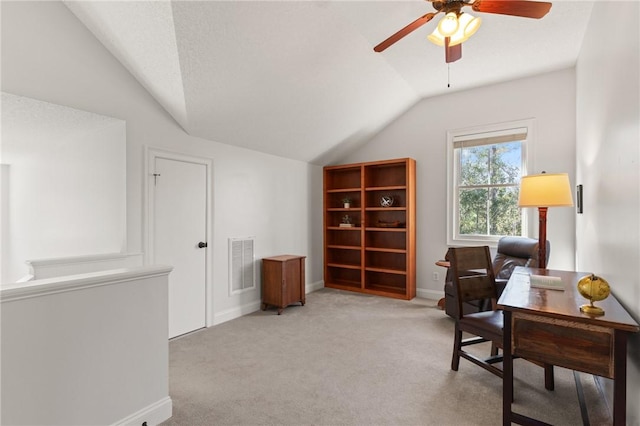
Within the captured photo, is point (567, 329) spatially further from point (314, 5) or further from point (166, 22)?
point (166, 22)

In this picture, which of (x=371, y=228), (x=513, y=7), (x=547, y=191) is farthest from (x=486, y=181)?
Answer: (x=513, y=7)

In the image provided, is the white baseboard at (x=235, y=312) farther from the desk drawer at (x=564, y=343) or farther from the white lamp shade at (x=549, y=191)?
the white lamp shade at (x=549, y=191)

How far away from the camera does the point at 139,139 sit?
2.96m

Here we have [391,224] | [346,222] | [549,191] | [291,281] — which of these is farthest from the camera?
[346,222]

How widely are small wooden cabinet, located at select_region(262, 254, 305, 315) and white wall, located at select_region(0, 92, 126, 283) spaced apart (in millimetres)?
1799

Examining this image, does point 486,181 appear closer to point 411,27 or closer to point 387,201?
point 387,201

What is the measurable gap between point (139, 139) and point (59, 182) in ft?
2.40

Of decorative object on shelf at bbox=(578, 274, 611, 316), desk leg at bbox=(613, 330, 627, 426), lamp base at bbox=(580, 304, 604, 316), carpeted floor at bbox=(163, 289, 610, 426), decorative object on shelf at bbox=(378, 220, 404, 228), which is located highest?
decorative object on shelf at bbox=(378, 220, 404, 228)

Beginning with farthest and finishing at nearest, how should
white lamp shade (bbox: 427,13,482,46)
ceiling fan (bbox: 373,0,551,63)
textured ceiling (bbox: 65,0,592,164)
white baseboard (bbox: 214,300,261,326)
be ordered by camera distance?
white baseboard (bbox: 214,300,261,326)
textured ceiling (bbox: 65,0,592,164)
white lamp shade (bbox: 427,13,482,46)
ceiling fan (bbox: 373,0,551,63)

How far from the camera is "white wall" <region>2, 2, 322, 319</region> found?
225 cm

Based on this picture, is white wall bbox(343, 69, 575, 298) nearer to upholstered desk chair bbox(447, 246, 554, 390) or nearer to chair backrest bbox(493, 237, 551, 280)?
chair backrest bbox(493, 237, 551, 280)

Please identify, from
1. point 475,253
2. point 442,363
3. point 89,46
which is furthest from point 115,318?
point 475,253

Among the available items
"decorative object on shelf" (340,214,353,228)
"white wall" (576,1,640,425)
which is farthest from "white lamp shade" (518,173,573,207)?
"decorative object on shelf" (340,214,353,228)

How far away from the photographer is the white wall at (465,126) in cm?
380
